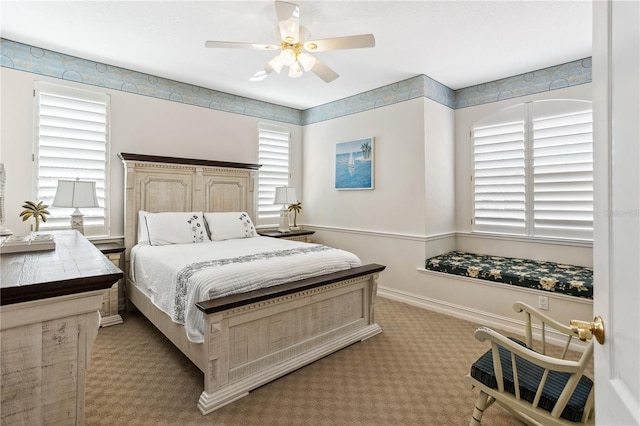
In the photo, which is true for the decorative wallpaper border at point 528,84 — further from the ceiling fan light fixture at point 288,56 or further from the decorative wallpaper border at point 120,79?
the decorative wallpaper border at point 120,79

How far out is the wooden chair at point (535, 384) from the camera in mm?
1330

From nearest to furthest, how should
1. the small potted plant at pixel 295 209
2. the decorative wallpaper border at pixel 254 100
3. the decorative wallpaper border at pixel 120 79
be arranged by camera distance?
the decorative wallpaper border at pixel 120 79 < the decorative wallpaper border at pixel 254 100 < the small potted plant at pixel 295 209

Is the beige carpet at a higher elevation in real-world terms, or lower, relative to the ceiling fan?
lower

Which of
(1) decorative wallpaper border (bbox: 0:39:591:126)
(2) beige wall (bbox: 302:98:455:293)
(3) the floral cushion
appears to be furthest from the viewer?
(2) beige wall (bbox: 302:98:455:293)

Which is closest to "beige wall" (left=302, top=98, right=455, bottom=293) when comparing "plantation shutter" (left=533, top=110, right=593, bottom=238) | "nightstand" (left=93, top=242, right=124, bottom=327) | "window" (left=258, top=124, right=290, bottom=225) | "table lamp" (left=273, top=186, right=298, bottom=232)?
"table lamp" (left=273, top=186, right=298, bottom=232)

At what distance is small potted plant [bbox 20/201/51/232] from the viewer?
10.1 ft

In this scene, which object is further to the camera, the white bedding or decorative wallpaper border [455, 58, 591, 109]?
decorative wallpaper border [455, 58, 591, 109]

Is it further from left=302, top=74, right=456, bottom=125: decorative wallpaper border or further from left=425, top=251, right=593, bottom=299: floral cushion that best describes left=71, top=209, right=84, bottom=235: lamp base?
left=425, top=251, right=593, bottom=299: floral cushion

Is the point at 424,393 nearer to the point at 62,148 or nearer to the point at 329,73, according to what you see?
the point at 329,73

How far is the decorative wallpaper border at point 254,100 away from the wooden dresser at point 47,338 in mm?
3078

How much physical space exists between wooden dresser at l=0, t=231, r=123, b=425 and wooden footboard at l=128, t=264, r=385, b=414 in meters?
0.82

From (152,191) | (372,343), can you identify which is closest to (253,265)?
(372,343)

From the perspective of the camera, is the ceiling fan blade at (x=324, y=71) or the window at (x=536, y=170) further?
the window at (x=536, y=170)

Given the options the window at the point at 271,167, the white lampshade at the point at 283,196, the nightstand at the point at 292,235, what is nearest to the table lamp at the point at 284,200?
the white lampshade at the point at 283,196
